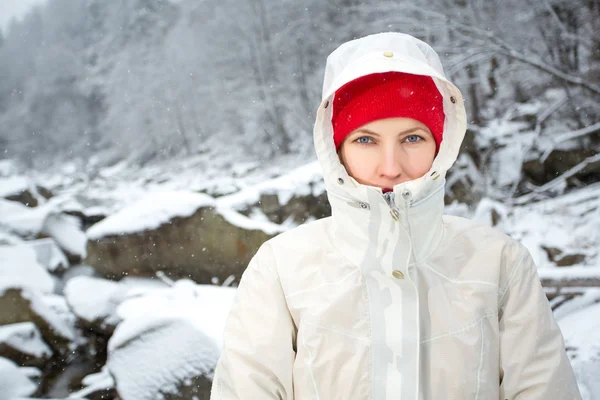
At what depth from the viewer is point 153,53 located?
6.52 m

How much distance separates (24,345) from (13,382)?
489 millimetres

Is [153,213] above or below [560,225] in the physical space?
above

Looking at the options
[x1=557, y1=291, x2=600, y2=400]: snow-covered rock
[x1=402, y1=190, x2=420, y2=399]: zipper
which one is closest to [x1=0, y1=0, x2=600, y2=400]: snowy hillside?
[x1=557, y1=291, x2=600, y2=400]: snow-covered rock

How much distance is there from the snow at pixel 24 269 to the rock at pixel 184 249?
65 cm

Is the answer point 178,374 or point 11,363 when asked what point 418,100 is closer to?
point 178,374

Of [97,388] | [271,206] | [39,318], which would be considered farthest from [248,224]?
[39,318]

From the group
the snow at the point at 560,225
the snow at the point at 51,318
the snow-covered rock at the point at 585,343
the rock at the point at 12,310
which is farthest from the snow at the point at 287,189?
the snow-covered rock at the point at 585,343

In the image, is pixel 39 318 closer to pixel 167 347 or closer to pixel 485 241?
pixel 167 347

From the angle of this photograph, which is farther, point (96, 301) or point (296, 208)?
point (296, 208)

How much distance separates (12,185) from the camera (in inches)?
230

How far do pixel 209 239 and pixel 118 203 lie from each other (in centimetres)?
255

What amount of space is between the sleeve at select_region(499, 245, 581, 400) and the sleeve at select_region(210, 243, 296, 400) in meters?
0.49

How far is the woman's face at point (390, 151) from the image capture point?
907mm

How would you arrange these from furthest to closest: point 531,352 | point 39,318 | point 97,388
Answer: point 39,318 → point 97,388 → point 531,352
